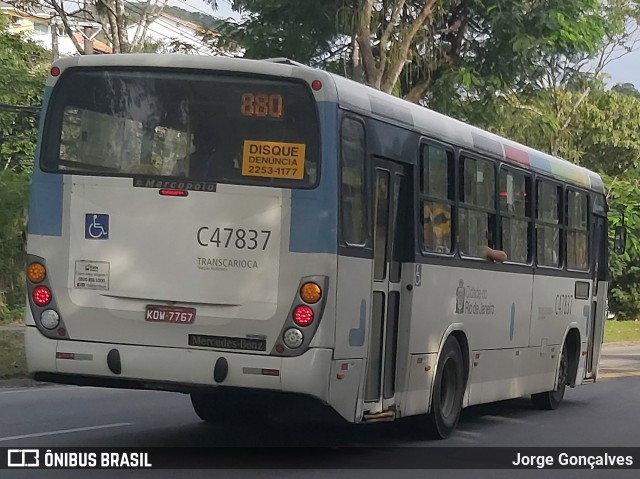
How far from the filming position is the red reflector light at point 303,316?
9984 millimetres

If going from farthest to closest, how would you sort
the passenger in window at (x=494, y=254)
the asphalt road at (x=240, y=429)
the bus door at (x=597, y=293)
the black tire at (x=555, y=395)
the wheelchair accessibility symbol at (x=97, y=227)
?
1. the bus door at (x=597, y=293)
2. the black tire at (x=555, y=395)
3. the passenger in window at (x=494, y=254)
4. the asphalt road at (x=240, y=429)
5. the wheelchair accessibility symbol at (x=97, y=227)

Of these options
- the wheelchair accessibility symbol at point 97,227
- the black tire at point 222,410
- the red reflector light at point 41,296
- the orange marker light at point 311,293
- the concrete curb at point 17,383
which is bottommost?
the concrete curb at point 17,383

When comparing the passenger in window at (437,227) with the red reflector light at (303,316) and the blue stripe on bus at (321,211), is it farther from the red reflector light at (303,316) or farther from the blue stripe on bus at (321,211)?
the red reflector light at (303,316)

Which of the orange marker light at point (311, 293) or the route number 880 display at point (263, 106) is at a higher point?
the route number 880 display at point (263, 106)

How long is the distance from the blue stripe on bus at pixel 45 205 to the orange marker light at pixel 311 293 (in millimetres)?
2053

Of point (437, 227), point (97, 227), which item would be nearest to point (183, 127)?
point (97, 227)

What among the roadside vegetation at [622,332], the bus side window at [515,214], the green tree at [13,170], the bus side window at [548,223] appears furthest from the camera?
the roadside vegetation at [622,332]

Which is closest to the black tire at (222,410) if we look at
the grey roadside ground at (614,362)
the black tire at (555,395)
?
the grey roadside ground at (614,362)

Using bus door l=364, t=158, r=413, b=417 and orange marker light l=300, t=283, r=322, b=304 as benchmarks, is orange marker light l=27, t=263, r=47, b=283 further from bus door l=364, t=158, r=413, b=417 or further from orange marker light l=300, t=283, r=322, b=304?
bus door l=364, t=158, r=413, b=417

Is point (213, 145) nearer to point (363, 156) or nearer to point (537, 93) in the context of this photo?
point (363, 156)

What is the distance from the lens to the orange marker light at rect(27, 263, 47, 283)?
1044cm

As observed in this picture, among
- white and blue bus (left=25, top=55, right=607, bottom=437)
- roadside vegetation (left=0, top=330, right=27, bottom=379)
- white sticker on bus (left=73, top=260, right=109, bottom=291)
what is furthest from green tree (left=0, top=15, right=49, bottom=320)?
white sticker on bus (left=73, top=260, right=109, bottom=291)

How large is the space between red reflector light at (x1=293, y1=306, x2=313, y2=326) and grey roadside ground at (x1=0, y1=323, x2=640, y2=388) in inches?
326

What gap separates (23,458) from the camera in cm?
1015
